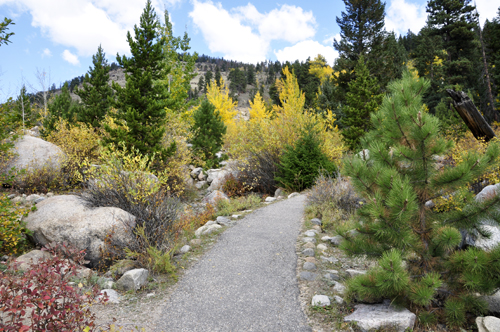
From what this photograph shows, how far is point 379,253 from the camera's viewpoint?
2881 millimetres

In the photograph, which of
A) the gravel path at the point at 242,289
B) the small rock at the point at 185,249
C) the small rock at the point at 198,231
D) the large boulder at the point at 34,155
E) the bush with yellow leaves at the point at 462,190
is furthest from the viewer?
the large boulder at the point at 34,155

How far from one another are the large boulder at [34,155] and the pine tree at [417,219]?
9387mm

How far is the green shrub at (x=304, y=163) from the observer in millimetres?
9003

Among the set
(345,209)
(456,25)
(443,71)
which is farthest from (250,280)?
(456,25)

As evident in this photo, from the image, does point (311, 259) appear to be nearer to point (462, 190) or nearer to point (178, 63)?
point (462, 190)

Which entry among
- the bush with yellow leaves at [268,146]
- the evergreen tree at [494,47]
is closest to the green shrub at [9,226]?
the bush with yellow leaves at [268,146]

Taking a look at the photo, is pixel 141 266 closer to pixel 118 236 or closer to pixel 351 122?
pixel 118 236

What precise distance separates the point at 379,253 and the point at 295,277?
1545 mm

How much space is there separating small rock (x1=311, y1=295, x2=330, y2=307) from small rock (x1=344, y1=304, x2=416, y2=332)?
402 mm

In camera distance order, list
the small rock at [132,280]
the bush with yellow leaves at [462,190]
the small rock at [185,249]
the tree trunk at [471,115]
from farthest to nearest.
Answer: the tree trunk at [471,115] < the small rock at [185,249] < the small rock at [132,280] < the bush with yellow leaves at [462,190]

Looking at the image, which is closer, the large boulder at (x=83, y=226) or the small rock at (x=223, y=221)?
the large boulder at (x=83, y=226)

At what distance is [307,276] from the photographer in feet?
13.1

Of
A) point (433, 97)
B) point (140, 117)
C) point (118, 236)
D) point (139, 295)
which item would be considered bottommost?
point (139, 295)

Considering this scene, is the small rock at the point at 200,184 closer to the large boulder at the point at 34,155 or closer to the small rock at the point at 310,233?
the large boulder at the point at 34,155
